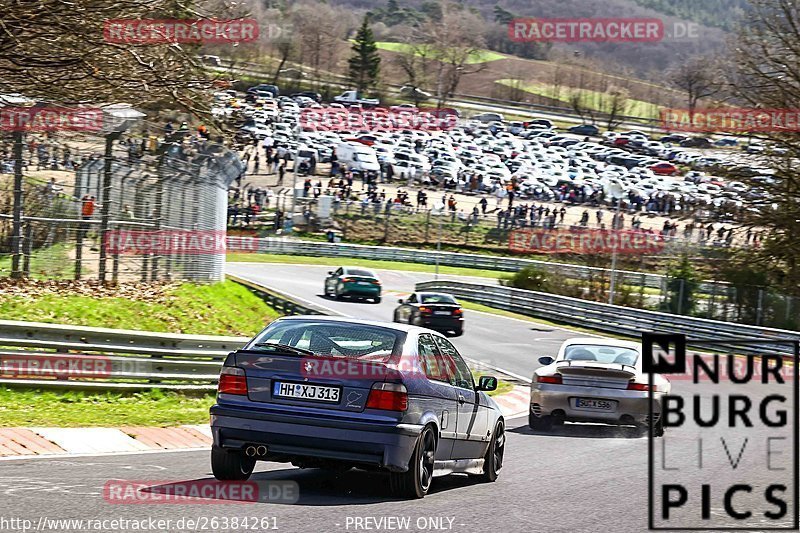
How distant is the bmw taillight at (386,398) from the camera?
7.89 metres

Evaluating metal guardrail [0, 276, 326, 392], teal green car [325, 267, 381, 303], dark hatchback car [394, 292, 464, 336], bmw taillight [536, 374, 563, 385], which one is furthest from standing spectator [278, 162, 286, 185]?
bmw taillight [536, 374, 563, 385]

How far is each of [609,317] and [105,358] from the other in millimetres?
24971

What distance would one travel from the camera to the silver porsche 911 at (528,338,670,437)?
13953 mm

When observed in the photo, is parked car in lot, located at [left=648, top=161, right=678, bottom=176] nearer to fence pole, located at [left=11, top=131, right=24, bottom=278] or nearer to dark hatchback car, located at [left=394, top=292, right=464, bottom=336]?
dark hatchback car, located at [left=394, top=292, right=464, bottom=336]

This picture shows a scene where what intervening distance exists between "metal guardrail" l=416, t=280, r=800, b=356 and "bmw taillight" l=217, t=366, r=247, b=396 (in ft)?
77.6

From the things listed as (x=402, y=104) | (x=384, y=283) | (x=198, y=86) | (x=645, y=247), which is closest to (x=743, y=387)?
(x=198, y=86)

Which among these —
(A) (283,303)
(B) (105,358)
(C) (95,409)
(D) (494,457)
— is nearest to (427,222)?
(A) (283,303)

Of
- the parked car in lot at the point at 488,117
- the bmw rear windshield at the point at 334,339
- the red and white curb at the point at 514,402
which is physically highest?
the parked car in lot at the point at 488,117

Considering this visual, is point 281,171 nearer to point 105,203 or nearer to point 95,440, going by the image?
point 105,203

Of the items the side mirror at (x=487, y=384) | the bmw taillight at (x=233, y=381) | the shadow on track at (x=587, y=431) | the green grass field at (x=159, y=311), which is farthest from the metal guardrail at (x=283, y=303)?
the bmw taillight at (x=233, y=381)

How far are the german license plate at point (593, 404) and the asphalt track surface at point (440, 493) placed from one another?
0.80 meters

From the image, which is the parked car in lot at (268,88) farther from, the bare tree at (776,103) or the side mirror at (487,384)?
the side mirror at (487,384)

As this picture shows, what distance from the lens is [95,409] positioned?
1245cm

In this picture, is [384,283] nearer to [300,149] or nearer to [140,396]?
[300,149]
